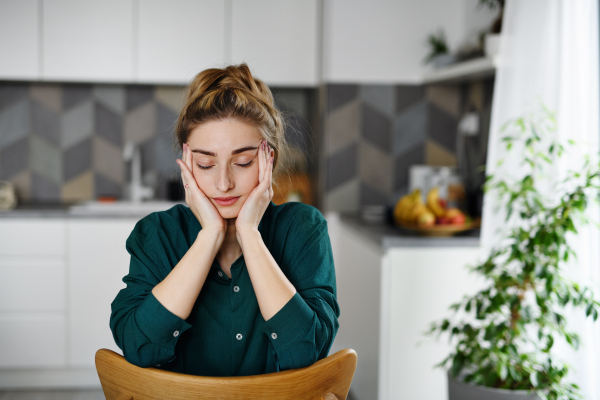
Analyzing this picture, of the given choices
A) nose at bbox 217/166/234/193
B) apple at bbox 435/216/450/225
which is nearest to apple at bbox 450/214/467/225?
apple at bbox 435/216/450/225

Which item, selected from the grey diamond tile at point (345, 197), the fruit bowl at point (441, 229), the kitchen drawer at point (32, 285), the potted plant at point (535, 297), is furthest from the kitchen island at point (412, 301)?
the kitchen drawer at point (32, 285)

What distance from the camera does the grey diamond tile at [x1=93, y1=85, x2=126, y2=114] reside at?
3.01 metres

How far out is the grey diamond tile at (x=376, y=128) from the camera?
8.93 feet

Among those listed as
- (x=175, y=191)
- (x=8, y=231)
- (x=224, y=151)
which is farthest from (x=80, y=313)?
(x=224, y=151)

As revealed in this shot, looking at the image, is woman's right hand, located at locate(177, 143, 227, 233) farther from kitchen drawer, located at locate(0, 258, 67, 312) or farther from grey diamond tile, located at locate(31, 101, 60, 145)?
grey diamond tile, located at locate(31, 101, 60, 145)

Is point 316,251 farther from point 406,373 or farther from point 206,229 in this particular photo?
point 406,373

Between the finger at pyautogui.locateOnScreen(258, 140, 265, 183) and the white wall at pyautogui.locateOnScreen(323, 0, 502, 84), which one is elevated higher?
the white wall at pyautogui.locateOnScreen(323, 0, 502, 84)

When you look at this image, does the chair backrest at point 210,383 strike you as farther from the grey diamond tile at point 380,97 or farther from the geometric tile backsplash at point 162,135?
the grey diamond tile at point 380,97

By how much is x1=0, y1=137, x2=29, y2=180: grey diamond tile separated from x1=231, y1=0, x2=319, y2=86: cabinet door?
52.9 inches

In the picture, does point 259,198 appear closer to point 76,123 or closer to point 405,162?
point 405,162

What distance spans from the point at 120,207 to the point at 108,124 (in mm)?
593

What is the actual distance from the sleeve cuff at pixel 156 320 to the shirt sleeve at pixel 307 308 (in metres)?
0.15

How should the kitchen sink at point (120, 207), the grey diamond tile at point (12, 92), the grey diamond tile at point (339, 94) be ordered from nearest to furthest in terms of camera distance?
the kitchen sink at point (120, 207)
the grey diamond tile at point (339, 94)
the grey diamond tile at point (12, 92)

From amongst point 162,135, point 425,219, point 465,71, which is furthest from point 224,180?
point 162,135
